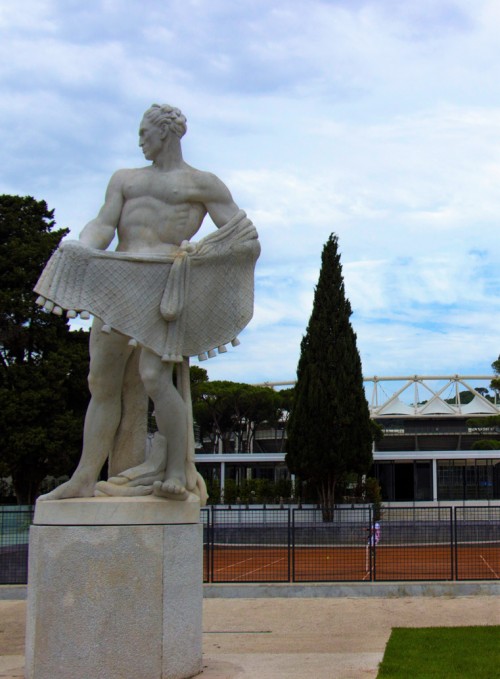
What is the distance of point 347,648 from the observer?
7.58m

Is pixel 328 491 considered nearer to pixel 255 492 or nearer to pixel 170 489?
pixel 255 492

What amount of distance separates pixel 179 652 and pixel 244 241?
2.93 metres

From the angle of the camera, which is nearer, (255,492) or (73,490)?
(73,490)

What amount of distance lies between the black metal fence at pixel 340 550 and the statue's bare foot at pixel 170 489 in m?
6.72

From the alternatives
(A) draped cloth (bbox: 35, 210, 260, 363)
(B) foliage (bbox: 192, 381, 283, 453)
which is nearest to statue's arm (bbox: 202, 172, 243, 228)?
(A) draped cloth (bbox: 35, 210, 260, 363)

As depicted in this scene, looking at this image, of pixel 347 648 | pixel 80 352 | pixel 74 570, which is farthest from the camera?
pixel 80 352

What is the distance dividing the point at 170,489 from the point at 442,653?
2954 millimetres

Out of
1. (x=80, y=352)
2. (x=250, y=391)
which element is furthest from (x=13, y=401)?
(x=250, y=391)

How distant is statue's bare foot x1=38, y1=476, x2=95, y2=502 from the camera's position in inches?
242

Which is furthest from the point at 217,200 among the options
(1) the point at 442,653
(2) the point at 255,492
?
(2) the point at 255,492

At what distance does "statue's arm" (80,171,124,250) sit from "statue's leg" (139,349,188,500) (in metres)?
0.92

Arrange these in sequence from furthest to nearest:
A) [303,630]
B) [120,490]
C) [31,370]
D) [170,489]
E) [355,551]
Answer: [31,370] < [355,551] < [303,630] < [120,490] < [170,489]

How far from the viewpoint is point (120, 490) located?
20.3 feet

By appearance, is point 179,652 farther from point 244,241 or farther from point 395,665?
point 244,241
